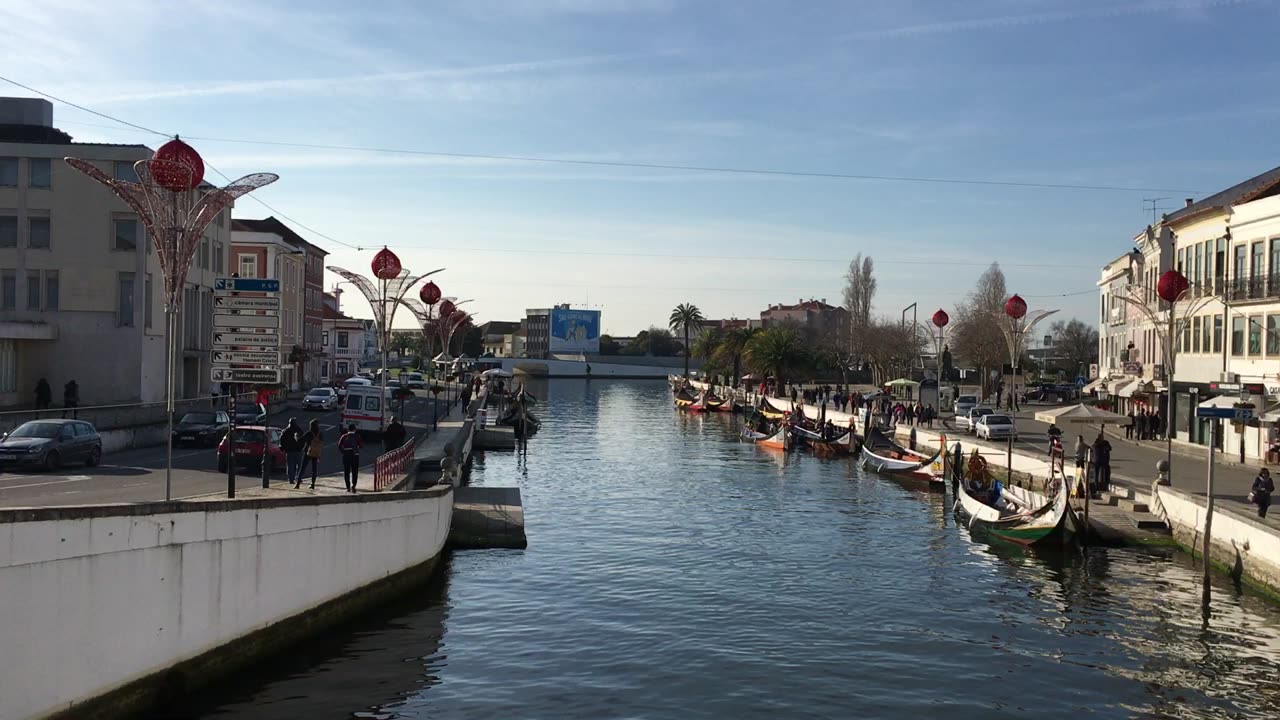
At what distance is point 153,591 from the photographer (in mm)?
14812

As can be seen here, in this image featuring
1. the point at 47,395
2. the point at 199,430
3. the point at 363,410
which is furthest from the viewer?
the point at 363,410

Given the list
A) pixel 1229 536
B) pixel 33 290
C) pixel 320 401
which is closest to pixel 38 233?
pixel 33 290

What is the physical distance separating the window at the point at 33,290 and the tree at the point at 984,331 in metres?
69.3

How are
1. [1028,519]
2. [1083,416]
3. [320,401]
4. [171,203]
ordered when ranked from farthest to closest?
[320,401]
[1083,416]
[1028,519]
[171,203]

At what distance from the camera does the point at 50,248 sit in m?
50.3

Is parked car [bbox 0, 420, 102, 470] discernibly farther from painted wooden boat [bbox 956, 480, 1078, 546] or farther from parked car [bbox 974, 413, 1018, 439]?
parked car [bbox 974, 413, 1018, 439]

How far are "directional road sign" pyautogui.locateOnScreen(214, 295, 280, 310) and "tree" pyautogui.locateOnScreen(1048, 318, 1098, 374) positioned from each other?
4506 inches

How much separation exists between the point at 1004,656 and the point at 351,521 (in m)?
13.0

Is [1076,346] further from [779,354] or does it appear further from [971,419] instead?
[971,419]

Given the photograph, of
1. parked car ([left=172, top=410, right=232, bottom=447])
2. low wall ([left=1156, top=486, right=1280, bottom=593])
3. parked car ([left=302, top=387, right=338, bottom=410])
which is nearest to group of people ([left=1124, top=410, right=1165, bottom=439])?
low wall ([left=1156, top=486, right=1280, bottom=593])

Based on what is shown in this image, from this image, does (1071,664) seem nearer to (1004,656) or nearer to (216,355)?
(1004,656)

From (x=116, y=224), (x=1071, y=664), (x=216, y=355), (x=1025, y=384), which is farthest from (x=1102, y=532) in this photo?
(x=1025, y=384)

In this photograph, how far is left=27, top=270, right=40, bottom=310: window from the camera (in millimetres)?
50406

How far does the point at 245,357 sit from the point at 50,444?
12.4 meters
